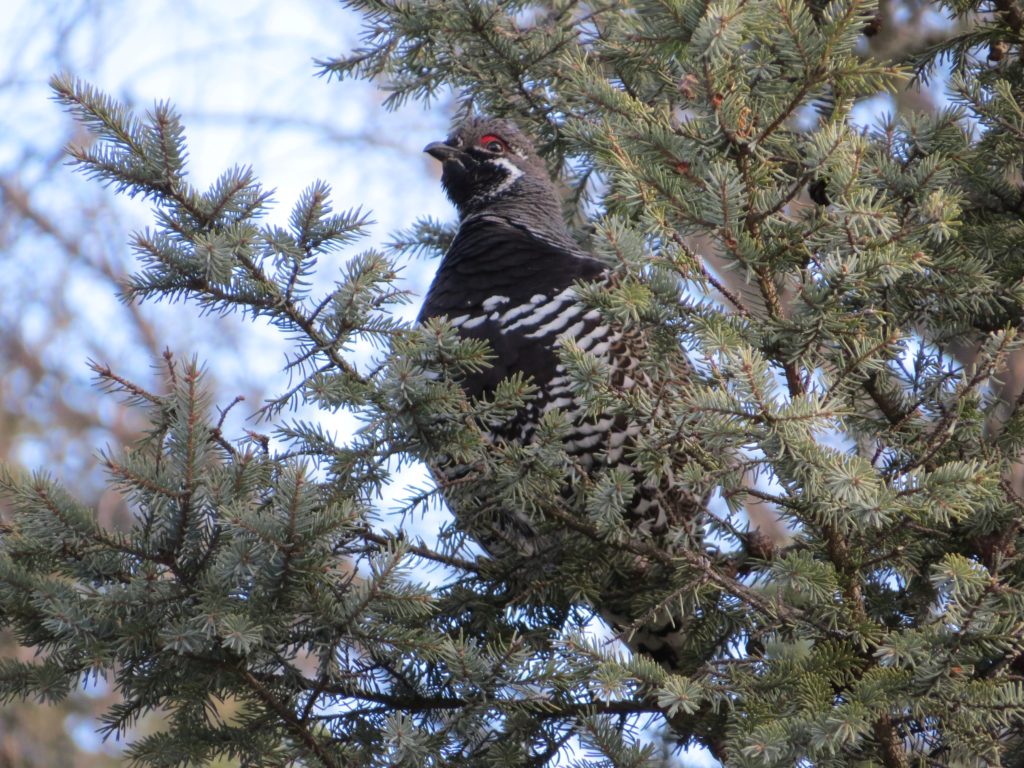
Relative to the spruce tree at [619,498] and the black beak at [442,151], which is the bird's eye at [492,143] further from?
the spruce tree at [619,498]

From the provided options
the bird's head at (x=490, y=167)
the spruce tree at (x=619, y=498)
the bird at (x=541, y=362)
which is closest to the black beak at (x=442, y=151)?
the bird's head at (x=490, y=167)

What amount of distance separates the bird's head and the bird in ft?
1.30

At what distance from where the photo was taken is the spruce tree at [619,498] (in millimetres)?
2473

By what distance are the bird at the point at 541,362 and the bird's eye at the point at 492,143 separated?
63cm

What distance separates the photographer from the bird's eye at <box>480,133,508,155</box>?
5082 millimetres

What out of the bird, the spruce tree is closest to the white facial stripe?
the bird

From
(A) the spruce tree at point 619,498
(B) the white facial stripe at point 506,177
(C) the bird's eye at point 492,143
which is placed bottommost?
(A) the spruce tree at point 619,498

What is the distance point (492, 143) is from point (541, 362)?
5.66 ft

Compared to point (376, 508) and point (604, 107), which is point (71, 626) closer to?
point (376, 508)

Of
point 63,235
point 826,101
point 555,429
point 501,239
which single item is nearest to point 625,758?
point 555,429

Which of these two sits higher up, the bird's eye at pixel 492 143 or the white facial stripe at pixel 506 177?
the bird's eye at pixel 492 143

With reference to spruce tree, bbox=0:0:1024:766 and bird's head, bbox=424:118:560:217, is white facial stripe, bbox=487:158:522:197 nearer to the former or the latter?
bird's head, bbox=424:118:560:217

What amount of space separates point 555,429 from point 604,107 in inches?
35.3

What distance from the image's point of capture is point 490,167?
5.00 metres
